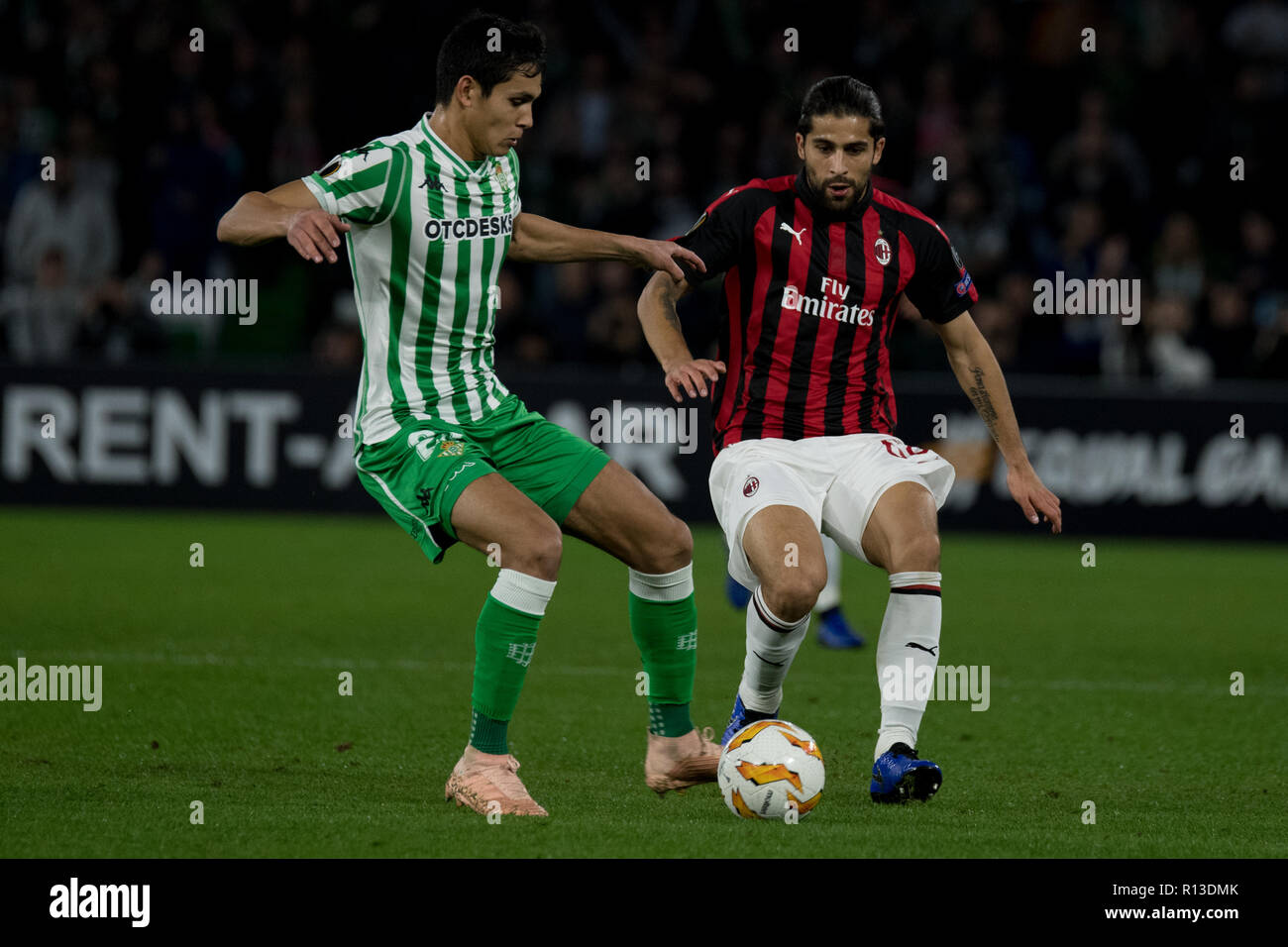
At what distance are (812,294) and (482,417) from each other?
1.21 meters

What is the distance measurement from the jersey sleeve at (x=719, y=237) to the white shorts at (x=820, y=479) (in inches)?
23.1

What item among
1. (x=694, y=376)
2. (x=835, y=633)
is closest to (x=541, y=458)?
(x=694, y=376)

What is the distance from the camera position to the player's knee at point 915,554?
17.9 feet

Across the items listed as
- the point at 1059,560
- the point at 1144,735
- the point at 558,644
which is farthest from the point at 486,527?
the point at 1059,560

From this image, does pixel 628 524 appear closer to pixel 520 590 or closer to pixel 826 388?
pixel 520 590

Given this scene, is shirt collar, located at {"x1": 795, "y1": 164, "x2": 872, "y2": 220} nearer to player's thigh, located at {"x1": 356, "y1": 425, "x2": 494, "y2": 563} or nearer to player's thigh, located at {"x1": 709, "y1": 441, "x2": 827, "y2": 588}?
player's thigh, located at {"x1": 709, "y1": 441, "x2": 827, "y2": 588}

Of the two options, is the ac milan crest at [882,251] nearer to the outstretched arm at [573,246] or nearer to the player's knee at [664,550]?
the outstretched arm at [573,246]

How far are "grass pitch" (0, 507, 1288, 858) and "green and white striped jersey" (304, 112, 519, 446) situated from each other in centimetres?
118

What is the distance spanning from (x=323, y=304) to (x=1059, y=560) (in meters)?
5.93

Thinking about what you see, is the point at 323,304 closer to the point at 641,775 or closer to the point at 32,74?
the point at 32,74

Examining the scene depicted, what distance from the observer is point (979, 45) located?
51.0 feet

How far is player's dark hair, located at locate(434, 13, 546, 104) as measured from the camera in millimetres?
5234

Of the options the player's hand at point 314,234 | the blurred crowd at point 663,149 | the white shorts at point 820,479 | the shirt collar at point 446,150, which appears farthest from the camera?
the blurred crowd at point 663,149

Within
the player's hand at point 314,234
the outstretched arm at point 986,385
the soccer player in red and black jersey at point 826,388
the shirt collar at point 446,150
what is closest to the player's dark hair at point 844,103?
the soccer player in red and black jersey at point 826,388
